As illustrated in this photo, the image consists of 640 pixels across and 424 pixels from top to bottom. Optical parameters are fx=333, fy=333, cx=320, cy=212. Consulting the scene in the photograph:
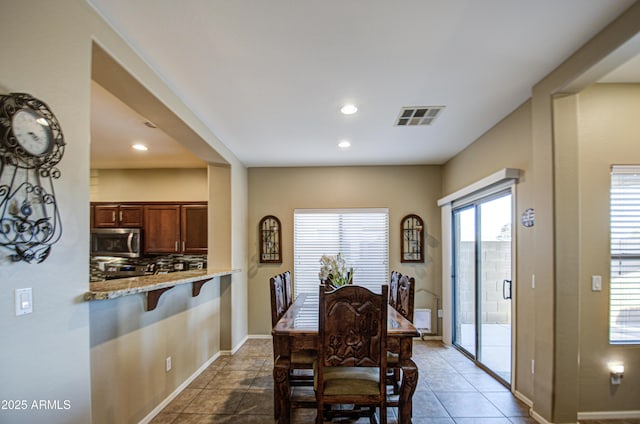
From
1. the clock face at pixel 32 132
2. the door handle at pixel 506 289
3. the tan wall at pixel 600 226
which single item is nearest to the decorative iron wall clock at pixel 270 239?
the door handle at pixel 506 289

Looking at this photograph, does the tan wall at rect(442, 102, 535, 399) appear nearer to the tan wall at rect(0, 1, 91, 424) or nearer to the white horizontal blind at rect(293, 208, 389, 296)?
the white horizontal blind at rect(293, 208, 389, 296)

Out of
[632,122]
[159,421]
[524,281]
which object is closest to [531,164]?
[632,122]

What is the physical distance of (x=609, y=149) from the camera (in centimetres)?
279

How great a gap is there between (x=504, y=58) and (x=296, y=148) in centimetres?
271

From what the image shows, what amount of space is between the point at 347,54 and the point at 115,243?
4.94 metres

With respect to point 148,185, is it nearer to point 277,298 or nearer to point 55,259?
point 277,298

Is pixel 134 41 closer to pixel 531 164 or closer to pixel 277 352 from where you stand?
pixel 277 352

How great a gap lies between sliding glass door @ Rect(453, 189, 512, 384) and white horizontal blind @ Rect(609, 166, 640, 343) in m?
0.80

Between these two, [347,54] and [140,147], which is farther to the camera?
Result: [140,147]

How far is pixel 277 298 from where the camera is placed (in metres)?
3.12

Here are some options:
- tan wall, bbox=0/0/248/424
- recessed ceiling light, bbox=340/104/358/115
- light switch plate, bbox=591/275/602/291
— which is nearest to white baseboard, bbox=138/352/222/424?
tan wall, bbox=0/0/248/424

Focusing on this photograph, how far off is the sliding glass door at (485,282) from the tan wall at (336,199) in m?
0.66

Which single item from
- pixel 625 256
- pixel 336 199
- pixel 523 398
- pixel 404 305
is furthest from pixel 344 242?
pixel 625 256

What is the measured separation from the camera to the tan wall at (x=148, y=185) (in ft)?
18.6
